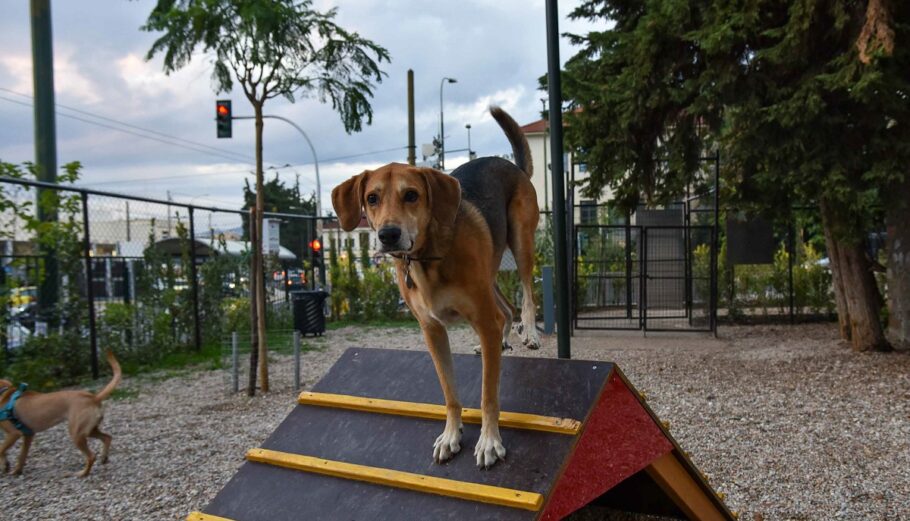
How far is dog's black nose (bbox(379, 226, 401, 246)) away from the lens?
8.55 feet

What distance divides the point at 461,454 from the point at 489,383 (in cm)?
44

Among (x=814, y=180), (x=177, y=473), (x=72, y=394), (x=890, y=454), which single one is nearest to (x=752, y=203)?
(x=814, y=180)

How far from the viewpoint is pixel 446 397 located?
3129mm

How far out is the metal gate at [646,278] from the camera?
12.2 metres

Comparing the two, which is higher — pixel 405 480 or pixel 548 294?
pixel 548 294

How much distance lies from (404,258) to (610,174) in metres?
7.88

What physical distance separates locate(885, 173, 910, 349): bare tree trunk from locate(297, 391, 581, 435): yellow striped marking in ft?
24.0

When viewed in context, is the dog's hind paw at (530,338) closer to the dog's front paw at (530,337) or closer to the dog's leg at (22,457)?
the dog's front paw at (530,337)

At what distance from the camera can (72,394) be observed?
18.6ft

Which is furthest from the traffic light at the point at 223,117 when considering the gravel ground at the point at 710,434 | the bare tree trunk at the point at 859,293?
the bare tree trunk at the point at 859,293

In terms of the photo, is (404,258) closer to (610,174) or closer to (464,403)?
(464,403)

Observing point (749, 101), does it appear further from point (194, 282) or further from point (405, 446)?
point (194, 282)

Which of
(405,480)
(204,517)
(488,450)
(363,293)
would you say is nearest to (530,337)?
(488,450)

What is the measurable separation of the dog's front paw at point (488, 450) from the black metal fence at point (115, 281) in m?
7.18
